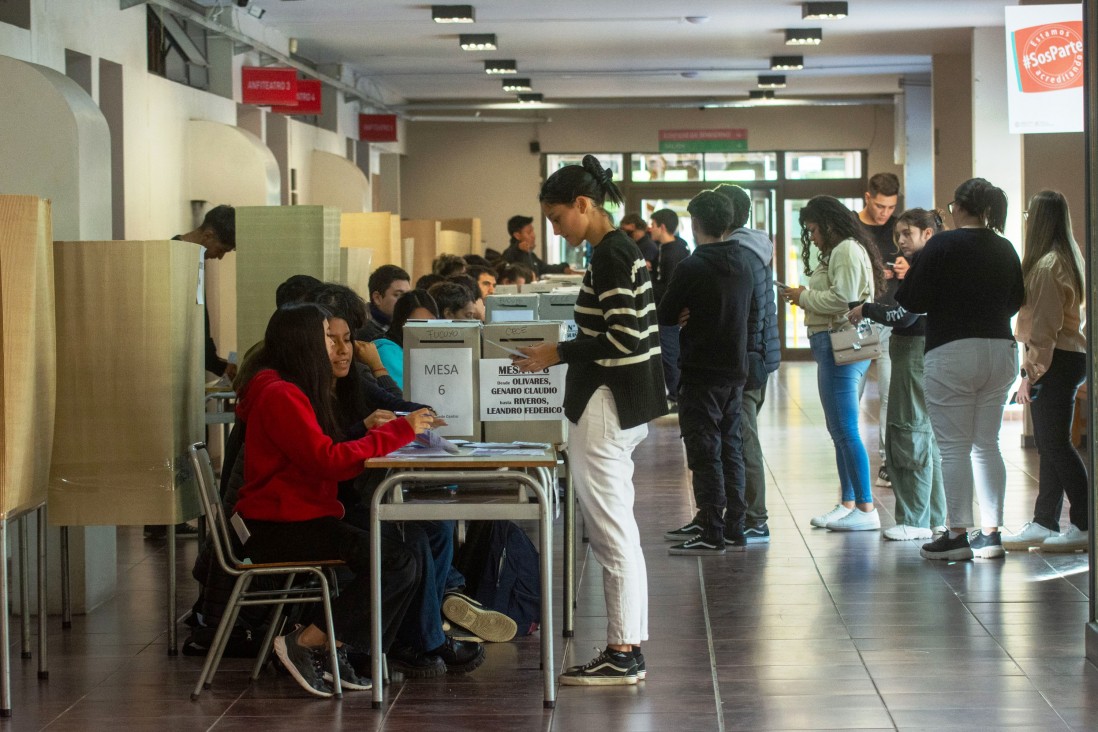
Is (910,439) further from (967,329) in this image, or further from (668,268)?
(668,268)

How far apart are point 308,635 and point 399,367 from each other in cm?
139

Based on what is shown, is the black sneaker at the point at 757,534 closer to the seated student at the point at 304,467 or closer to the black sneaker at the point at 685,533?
the black sneaker at the point at 685,533

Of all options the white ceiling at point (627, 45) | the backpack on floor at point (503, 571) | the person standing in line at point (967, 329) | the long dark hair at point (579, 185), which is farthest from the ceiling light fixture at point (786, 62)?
the long dark hair at point (579, 185)

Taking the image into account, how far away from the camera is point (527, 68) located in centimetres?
1456

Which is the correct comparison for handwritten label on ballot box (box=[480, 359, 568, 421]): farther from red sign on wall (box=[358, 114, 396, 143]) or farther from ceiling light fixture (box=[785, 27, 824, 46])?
red sign on wall (box=[358, 114, 396, 143])

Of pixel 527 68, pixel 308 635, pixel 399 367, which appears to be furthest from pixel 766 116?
pixel 308 635

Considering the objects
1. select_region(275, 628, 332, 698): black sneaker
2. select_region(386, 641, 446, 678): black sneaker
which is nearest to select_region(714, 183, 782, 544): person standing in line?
select_region(386, 641, 446, 678): black sneaker

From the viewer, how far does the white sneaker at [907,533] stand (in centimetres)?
616

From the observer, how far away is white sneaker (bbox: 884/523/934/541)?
6156mm

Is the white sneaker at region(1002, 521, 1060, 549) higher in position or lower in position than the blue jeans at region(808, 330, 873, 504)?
lower

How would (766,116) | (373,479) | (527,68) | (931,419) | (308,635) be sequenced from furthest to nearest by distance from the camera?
(766,116), (527,68), (931,419), (373,479), (308,635)

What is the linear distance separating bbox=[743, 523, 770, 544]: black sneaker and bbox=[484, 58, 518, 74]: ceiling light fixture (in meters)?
8.52

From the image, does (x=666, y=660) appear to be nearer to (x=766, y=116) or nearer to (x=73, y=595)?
(x=73, y=595)

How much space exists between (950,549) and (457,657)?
2.37 m
